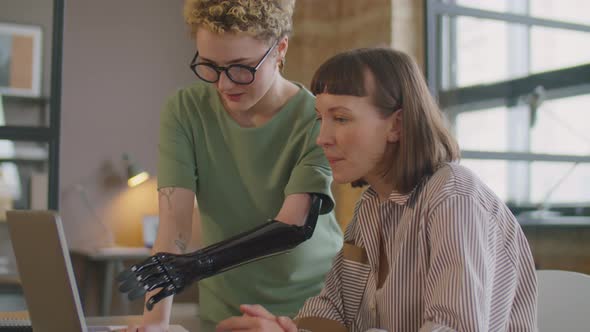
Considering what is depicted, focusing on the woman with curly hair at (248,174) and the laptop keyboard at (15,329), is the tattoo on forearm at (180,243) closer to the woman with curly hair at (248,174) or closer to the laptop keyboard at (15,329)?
the woman with curly hair at (248,174)

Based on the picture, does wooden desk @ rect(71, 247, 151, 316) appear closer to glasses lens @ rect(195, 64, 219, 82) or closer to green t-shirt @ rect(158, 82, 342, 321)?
green t-shirt @ rect(158, 82, 342, 321)

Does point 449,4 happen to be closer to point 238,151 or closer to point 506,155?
point 506,155

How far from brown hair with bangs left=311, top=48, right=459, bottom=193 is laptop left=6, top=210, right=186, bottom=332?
1.72 ft

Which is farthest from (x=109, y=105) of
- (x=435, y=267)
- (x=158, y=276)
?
(x=435, y=267)

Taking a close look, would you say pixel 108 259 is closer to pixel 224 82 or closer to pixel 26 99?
pixel 26 99

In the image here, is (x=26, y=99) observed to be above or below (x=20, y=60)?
below

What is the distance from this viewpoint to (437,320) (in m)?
1.03

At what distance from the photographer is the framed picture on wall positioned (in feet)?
9.78

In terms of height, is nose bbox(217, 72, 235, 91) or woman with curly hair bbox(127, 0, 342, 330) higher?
nose bbox(217, 72, 235, 91)

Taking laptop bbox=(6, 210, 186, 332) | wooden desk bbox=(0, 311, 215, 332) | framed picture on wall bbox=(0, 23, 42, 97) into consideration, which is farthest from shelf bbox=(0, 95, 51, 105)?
laptop bbox=(6, 210, 186, 332)

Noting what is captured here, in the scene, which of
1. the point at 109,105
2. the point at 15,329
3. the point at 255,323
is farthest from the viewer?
the point at 109,105

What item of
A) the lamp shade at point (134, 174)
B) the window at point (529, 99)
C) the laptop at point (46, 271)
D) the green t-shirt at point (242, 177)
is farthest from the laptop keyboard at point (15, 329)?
the lamp shade at point (134, 174)

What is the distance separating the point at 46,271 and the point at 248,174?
567mm

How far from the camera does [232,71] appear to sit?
1.40 metres
